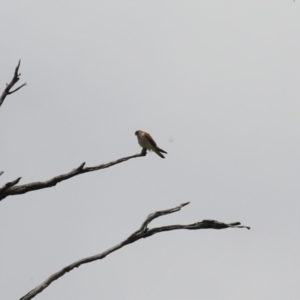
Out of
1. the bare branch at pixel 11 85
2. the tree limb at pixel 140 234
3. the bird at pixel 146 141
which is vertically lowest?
the tree limb at pixel 140 234

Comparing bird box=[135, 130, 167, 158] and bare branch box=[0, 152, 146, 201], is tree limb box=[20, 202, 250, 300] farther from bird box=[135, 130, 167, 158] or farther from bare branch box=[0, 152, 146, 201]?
bird box=[135, 130, 167, 158]

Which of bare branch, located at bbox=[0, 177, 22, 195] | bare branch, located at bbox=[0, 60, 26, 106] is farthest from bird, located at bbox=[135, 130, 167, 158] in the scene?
bare branch, located at bbox=[0, 177, 22, 195]

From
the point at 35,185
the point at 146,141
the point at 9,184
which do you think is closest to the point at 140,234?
the point at 35,185

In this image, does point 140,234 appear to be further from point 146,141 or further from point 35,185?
point 146,141

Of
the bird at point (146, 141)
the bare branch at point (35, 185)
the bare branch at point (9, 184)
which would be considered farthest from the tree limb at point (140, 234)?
the bird at point (146, 141)

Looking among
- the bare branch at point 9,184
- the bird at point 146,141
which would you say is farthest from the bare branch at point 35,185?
the bird at point 146,141

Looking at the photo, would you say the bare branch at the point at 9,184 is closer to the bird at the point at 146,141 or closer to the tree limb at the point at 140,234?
the tree limb at the point at 140,234

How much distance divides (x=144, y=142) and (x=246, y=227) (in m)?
8.13

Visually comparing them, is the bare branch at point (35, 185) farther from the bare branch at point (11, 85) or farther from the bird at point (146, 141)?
the bird at point (146, 141)

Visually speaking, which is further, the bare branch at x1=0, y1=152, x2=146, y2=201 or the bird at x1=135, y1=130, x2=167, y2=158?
the bird at x1=135, y1=130, x2=167, y2=158

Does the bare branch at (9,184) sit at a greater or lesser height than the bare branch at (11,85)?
lesser

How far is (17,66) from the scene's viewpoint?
8242 mm

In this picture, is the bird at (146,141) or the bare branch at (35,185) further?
the bird at (146,141)

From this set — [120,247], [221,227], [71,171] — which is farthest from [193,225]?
[71,171]
